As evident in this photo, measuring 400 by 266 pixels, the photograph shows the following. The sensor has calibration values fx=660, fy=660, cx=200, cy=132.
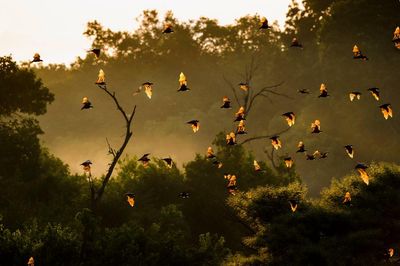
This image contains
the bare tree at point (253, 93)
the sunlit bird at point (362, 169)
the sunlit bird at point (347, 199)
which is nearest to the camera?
the sunlit bird at point (362, 169)

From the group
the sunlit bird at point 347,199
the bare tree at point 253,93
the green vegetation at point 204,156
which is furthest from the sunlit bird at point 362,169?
the bare tree at point 253,93

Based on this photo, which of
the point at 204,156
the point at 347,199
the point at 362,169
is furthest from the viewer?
the point at 204,156

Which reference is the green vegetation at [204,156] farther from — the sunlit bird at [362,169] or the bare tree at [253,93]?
the sunlit bird at [362,169]

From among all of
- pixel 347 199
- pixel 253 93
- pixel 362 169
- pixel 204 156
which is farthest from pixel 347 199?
pixel 253 93

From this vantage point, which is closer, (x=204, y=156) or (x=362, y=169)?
(x=362, y=169)

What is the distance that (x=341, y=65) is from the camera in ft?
222

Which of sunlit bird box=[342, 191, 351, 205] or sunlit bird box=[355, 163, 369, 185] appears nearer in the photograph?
sunlit bird box=[355, 163, 369, 185]

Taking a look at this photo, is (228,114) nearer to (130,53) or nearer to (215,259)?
(130,53)

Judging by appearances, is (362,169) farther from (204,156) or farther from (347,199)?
(204,156)

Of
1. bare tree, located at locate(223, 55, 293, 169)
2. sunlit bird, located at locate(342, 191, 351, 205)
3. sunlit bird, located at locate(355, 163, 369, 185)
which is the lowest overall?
sunlit bird, located at locate(355, 163, 369, 185)

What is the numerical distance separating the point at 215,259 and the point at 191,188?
1157cm

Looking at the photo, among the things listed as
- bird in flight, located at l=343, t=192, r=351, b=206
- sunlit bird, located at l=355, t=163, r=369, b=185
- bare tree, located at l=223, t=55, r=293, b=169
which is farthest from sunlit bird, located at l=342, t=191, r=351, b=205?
bare tree, located at l=223, t=55, r=293, b=169

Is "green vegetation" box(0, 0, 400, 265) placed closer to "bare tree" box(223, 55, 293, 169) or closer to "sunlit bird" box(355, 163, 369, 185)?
"bare tree" box(223, 55, 293, 169)

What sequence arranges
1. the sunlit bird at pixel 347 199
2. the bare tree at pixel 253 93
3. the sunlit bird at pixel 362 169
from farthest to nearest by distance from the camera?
the bare tree at pixel 253 93 → the sunlit bird at pixel 347 199 → the sunlit bird at pixel 362 169
